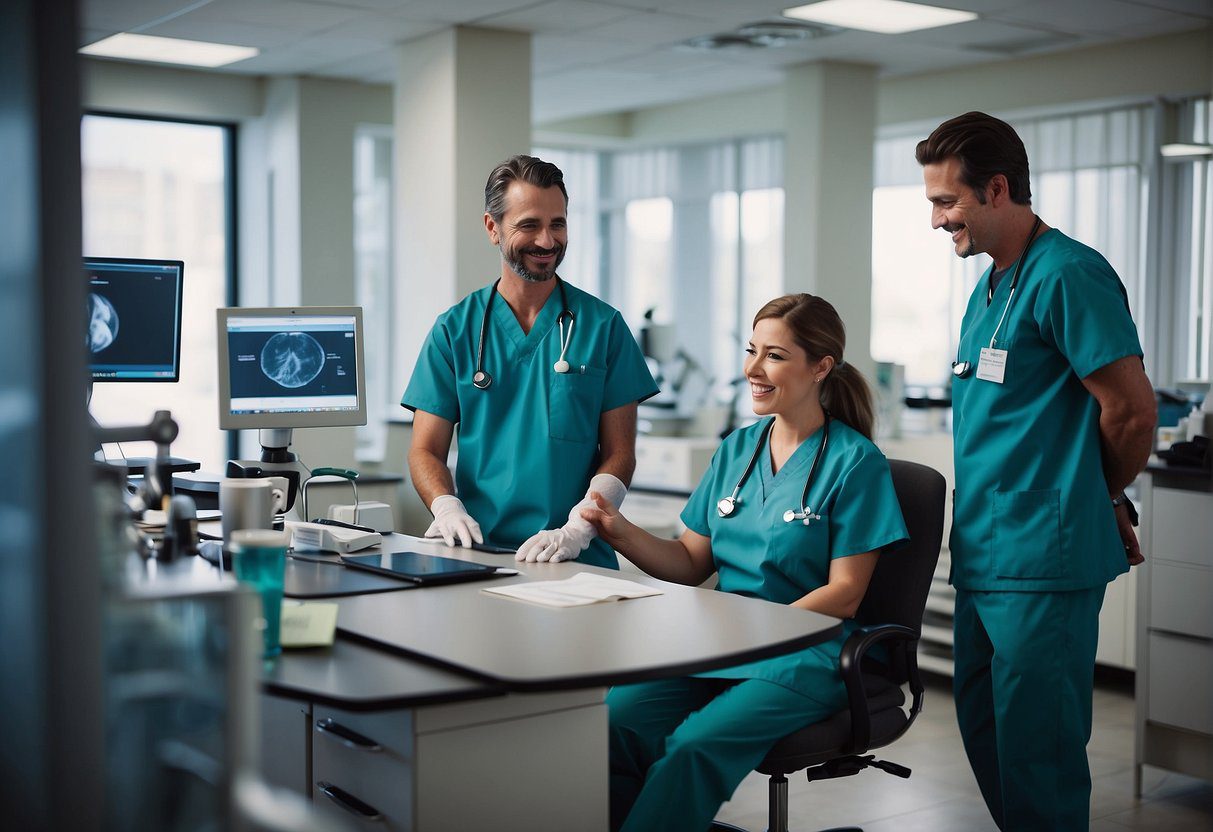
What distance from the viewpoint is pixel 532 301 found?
2.73 metres

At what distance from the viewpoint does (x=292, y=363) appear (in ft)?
9.19

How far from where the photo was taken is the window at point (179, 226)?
6.85 meters

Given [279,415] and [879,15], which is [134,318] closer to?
[279,415]

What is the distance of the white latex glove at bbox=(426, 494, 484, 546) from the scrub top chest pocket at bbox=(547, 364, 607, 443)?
25 cm

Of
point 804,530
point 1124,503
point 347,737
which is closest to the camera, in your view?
point 347,737

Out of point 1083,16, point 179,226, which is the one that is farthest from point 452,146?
point 1083,16

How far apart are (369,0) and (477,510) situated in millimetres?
3141

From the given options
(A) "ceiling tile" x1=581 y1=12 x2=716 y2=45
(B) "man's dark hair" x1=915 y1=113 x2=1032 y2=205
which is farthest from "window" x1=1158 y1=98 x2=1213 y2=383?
(B) "man's dark hair" x1=915 y1=113 x2=1032 y2=205

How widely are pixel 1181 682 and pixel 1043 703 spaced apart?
1.24 m

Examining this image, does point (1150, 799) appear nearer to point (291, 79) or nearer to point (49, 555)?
point (49, 555)

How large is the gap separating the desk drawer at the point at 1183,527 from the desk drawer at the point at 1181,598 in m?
0.03

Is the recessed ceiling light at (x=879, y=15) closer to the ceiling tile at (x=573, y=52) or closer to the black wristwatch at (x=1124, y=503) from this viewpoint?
the ceiling tile at (x=573, y=52)

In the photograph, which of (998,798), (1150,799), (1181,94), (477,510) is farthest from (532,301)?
(1181,94)

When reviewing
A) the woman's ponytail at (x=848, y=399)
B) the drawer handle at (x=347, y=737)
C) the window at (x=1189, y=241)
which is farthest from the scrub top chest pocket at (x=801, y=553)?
the window at (x=1189, y=241)
